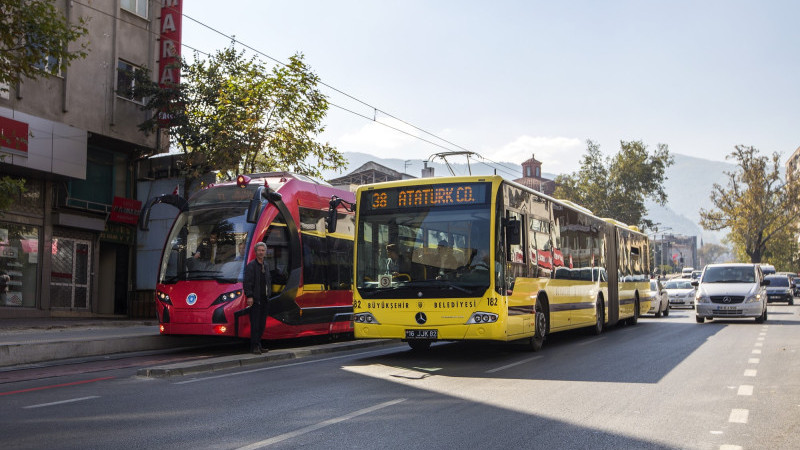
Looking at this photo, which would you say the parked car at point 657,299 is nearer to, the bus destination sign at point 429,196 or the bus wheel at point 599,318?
the bus wheel at point 599,318

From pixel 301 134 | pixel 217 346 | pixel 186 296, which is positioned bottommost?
pixel 217 346

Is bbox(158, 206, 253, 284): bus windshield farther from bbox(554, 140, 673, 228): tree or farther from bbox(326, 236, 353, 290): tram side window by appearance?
bbox(554, 140, 673, 228): tree

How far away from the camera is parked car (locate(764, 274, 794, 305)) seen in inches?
1715

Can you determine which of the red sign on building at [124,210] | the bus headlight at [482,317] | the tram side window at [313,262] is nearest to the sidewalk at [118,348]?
the tram side window at [313,262]

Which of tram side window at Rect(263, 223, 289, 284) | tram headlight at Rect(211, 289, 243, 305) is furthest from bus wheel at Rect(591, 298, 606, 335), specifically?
tram headlight at Rect(211, 289, 243, 305)

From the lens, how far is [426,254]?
39.9 ft

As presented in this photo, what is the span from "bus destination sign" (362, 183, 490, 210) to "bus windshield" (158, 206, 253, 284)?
8.85 ft

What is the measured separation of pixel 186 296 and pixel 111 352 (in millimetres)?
2033

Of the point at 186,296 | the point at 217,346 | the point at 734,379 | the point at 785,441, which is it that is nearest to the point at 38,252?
the point at 217,346

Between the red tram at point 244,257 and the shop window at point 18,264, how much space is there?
11.6 m

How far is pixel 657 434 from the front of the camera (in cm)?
641

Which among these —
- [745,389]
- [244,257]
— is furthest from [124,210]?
[745,389]

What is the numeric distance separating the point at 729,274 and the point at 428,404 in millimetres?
19152

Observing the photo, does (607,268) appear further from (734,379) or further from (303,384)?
(303,384)
